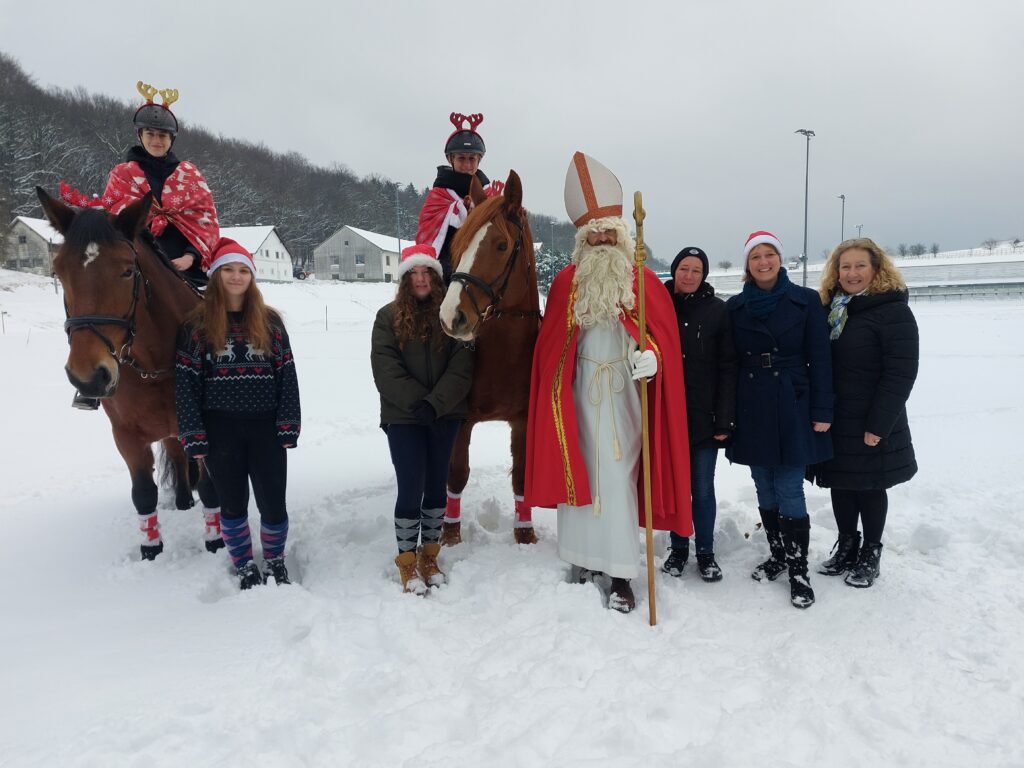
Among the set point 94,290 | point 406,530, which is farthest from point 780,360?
point 94,290

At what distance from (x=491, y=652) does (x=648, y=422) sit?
5.38ft

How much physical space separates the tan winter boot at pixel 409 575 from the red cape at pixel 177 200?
2.84 metres

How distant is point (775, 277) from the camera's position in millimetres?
3572

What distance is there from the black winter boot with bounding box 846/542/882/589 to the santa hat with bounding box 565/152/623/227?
281 centimetres

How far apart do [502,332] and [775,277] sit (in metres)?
1.86

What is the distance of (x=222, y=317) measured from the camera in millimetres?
3285

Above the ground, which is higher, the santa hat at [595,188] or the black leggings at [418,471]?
the santa hat at [595,188]

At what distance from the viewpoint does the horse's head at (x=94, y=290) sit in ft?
9.86

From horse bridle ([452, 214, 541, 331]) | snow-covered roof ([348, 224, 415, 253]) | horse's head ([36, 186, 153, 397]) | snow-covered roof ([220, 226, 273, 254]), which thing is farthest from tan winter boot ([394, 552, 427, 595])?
snow-covered roof ([348, 224, 415, 253])

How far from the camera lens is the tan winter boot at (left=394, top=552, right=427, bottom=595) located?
3430 millimetres

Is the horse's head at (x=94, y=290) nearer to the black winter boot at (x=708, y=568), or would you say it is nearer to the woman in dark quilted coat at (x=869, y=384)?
the black winter boot at (x=708, y=568)

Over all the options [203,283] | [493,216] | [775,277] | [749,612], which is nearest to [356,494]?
[203,283]

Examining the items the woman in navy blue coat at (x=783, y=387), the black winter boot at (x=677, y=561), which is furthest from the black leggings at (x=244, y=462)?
the woman in navy blue coat at (x=783, y=387)

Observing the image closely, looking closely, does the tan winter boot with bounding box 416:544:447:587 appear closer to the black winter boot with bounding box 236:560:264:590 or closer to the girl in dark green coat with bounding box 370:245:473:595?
the girl in dark green coat with bounding box 370:245:473:595
